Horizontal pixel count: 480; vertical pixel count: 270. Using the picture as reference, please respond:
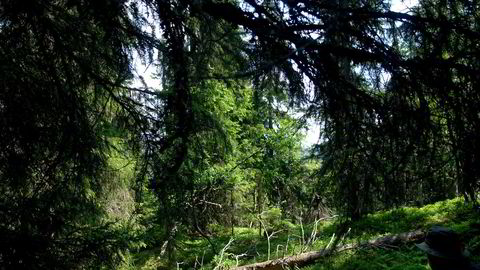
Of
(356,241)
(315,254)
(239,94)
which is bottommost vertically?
(315,254)

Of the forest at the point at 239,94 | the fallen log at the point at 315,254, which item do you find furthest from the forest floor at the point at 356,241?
the forest at the point at 239,94

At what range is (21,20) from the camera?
352 centimetres

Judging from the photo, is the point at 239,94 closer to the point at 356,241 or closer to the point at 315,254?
the point at 315,254

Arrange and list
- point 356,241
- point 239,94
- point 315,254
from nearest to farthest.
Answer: point 239,94, point 315,254, point 356,241

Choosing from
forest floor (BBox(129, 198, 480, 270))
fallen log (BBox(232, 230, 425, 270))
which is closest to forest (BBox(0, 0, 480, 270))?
forest floor (BBox(129, 198, 480, 270))

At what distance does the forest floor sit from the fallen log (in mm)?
140

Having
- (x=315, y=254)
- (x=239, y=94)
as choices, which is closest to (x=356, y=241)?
(x=315, y=254)

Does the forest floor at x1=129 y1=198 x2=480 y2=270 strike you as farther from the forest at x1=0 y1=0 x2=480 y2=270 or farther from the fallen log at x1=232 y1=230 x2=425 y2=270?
the forest at x1=0 y1=0 x2=480 y2=270

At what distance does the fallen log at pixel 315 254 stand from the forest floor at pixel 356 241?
0.46 feet

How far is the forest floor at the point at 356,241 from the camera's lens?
327 inches

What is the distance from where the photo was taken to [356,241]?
9.99 m

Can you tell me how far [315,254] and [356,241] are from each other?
108 centimetres

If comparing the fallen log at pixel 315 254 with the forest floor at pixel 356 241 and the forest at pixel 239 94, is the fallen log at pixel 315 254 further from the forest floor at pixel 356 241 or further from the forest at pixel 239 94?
the forest at pixel 239 94

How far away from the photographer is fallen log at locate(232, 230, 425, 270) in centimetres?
939
